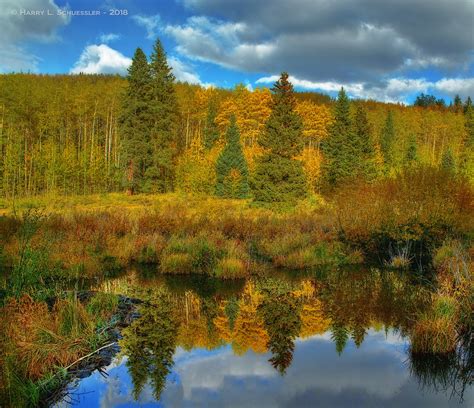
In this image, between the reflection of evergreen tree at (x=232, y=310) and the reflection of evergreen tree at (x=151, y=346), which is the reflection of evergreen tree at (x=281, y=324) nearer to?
the reflection of evergreen tree at (x=232, y=310)

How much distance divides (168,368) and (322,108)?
61.6 m

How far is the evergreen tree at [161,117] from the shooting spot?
43.8m

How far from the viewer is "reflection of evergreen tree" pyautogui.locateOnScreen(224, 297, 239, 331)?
10.4m

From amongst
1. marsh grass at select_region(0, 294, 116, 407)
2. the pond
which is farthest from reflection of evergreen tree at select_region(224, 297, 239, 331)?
marsh grass at select_region(0, 294, 116, 407)

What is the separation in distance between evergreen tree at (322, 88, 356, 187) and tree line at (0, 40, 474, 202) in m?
0.10

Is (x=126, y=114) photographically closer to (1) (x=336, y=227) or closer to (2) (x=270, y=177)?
(2) (x=270, y=177)

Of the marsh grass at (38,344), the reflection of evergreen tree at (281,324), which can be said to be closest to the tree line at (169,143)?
the reflection of evergreen tree at (281,324)

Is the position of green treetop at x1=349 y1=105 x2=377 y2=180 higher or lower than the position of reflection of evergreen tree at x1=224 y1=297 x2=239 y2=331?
higher

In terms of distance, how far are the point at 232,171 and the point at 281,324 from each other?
3069cm

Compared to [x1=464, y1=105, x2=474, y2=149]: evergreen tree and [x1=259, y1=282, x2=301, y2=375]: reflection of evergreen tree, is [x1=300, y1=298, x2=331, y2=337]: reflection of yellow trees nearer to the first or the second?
[x1=259, y1=282, x2=301, y2=375]: reflection of evergreen tree

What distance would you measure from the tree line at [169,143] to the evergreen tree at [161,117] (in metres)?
0.10

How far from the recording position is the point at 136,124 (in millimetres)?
43500

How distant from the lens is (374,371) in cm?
795

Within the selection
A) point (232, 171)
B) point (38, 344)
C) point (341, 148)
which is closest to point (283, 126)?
point (232, 171)
